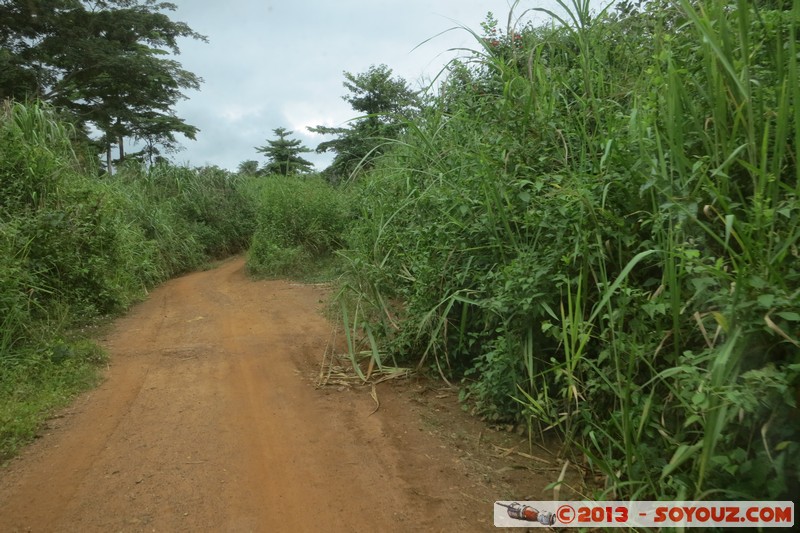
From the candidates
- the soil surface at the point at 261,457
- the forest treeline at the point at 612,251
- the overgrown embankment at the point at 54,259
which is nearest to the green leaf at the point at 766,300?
the forest treeline at the point at 612,251

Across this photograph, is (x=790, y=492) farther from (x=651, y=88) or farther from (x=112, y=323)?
(x=112, y=323)

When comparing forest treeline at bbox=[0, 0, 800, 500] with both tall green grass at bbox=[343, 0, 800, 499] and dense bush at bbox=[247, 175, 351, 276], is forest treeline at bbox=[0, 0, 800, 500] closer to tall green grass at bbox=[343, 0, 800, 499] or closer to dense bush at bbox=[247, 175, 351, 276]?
tall green grass at bbox=[343, 0, 800, 499]

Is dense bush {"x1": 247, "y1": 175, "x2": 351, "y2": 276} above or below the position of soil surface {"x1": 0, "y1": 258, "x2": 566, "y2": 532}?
above

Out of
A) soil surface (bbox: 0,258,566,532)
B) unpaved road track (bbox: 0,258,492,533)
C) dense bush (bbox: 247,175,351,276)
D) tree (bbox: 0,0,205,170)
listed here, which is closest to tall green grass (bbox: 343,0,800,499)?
soil surface (bbox: 0,258,566,532)

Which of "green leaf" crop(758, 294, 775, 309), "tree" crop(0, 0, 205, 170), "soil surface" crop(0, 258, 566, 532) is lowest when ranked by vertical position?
"soil surface" crop(0, 258, 566, 532)

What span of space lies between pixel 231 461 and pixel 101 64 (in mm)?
15489

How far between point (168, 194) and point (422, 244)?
34.5 ft

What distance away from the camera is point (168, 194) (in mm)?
13508

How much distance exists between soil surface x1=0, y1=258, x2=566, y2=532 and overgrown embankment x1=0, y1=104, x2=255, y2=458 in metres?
0.39

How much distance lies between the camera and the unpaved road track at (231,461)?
2840 mm

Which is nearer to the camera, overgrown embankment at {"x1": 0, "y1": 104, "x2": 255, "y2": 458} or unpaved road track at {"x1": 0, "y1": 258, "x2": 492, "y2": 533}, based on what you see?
unpaved road track at {"x1": 0, "y1": 258, "x2": 492, "y2": 533}

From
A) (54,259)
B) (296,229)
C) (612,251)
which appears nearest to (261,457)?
(612,251)

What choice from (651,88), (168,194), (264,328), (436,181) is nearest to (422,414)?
(436,181)

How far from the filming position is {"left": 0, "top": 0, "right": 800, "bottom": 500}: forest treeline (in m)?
2.26
